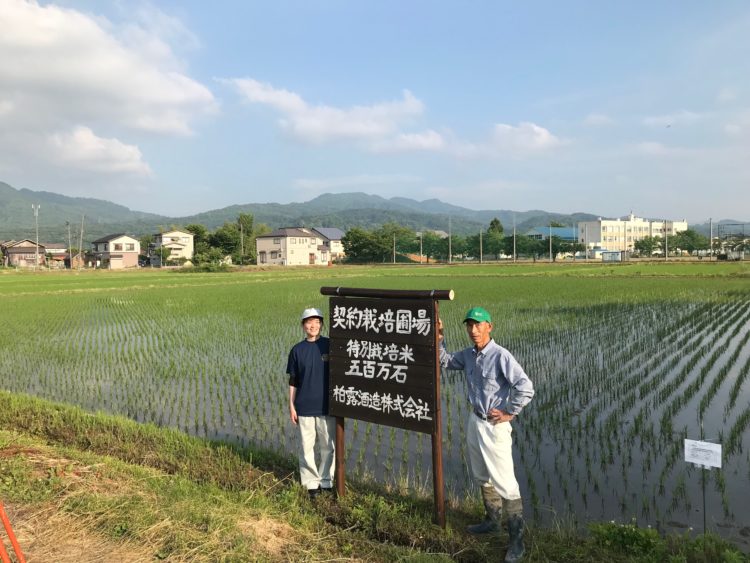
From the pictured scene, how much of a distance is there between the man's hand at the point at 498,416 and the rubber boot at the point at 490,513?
53 cm

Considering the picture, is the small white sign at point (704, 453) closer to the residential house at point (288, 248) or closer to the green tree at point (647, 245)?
the residential house at point (288, 248)

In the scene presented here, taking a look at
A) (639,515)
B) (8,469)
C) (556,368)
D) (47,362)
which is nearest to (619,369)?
(556,368)

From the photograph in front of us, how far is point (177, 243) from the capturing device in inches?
2689

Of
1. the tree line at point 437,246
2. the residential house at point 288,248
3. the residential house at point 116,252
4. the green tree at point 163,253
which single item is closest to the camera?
the residential house at point 116,252

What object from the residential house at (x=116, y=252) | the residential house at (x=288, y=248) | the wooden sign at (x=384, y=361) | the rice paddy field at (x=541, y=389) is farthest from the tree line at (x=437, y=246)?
the wooden sign at (x=384, y=361)

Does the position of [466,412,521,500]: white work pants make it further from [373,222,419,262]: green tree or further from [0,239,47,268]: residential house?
[0,239,47,268]: residential house

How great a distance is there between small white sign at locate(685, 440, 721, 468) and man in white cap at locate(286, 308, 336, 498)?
8.15 ft

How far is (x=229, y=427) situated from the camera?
6.28 m

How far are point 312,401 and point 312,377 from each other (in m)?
0.19

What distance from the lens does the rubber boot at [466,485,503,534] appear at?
138 inches

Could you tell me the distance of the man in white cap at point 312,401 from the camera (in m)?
4.13

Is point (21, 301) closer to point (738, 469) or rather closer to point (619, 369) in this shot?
→ point (619, 369)

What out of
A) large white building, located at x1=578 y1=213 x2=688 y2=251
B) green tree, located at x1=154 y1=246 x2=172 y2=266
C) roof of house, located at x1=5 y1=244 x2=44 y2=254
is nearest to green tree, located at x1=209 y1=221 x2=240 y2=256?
green tree, located at x1=154 y1=246 x2=172 y2=266

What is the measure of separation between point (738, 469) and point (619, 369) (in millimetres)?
4273
